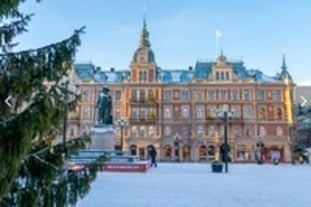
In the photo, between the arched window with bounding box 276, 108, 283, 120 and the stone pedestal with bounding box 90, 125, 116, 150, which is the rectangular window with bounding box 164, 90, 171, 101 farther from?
the stone pedestal with bounding box 90, 125, 116, 150

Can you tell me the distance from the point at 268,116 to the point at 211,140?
867 centimetres

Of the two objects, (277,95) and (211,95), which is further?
(277,95)

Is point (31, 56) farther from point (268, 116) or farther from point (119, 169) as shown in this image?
point (268, 116)

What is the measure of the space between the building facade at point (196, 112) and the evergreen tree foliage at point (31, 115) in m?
47.1

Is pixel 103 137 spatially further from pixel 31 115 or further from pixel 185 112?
pixel 185 112

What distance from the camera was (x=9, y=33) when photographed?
4.33 m

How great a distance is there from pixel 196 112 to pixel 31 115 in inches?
1958

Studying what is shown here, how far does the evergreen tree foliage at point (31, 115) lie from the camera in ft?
11.5

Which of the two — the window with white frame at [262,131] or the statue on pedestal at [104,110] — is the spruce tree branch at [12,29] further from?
the window with white frame at [262,131]

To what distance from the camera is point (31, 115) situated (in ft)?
11.6

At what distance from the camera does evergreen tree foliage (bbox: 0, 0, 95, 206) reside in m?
3.50

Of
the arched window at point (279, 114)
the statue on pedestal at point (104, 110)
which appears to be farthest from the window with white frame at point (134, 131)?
the statue on pedestal at point (104, 110)

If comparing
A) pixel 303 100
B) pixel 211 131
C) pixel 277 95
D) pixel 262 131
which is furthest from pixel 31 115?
pixel 303 100

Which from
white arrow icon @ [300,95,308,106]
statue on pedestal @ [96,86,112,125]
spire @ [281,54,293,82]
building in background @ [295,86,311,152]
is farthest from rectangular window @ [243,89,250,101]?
statue on pedestal @ [96,86,112,125]
